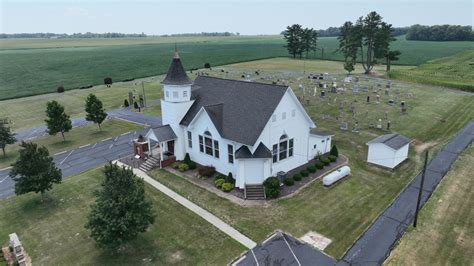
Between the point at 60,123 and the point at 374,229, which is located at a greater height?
the point at 60,123

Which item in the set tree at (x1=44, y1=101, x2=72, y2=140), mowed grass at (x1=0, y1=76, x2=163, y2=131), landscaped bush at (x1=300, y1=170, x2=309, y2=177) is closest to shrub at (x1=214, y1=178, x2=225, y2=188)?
landscaped bush at (x1=300, y1=170, x2=309, y2=177)

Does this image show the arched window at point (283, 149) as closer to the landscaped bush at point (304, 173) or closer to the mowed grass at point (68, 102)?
the landscaped bush at point (304, 173)

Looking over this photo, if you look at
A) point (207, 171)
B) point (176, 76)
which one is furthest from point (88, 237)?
point (176, 76)

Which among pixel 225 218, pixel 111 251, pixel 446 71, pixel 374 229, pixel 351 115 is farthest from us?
pixel 446 71

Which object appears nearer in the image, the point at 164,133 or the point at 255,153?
the point at 255,153

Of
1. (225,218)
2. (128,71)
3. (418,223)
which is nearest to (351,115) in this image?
(418,223)

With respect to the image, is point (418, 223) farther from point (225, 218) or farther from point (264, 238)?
point (225, 218)

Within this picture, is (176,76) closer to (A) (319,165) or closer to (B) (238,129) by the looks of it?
(B) (238,129)
